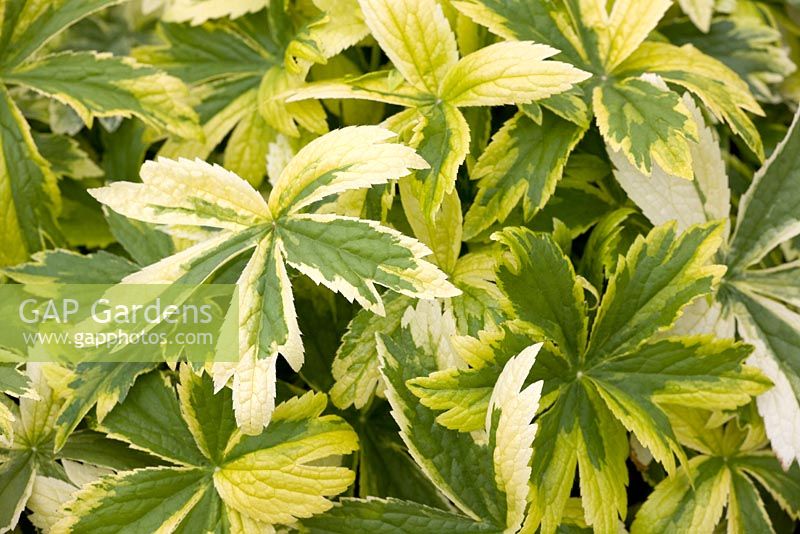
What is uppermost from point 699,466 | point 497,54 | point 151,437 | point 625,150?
point 497,54

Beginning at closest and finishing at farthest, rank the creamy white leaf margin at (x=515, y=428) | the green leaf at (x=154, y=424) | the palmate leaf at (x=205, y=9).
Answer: the creamy white leaf margin at (x=515, y=428)
the green leaf at (x=154, y=424)
the palmate leaf at (x=205, y=9)

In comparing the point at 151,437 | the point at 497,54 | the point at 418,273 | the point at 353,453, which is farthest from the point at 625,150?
the point at 151,437

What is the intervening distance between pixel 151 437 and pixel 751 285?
681mm

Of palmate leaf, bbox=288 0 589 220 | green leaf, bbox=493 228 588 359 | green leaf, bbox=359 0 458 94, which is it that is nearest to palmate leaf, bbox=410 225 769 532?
green leaf, bbox=493 228 588 359

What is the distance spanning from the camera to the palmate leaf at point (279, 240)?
71cm

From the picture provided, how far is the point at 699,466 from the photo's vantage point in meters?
0.86

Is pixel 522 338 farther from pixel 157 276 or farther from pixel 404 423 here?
pixel 157 276

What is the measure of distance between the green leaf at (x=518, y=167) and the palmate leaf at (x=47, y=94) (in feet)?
1.23

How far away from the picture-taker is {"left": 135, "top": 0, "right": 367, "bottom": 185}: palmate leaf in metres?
0.94

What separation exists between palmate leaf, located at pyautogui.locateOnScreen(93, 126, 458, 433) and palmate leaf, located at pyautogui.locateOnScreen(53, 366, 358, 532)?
8cm

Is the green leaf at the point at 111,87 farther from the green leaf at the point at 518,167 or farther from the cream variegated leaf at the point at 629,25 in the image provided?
the cream variegated leaf at the point at 629,25

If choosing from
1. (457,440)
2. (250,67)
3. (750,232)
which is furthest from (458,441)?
(250,67)

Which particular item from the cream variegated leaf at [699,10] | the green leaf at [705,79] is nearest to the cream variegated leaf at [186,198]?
the green leaf at [705,79]

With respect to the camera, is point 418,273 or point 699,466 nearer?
point 418,273
